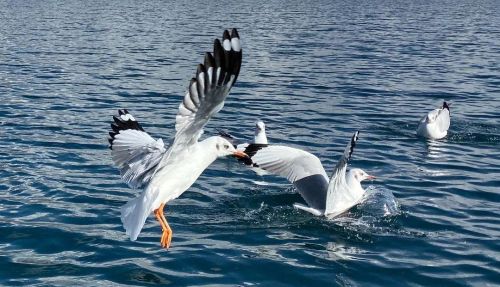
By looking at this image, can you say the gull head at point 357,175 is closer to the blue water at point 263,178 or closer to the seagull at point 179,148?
the blue water at point 263,178

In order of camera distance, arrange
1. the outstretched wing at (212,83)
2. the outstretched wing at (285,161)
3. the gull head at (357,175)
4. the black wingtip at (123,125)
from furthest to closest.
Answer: the gull head at (357,175) < the outstretched wing at (285,161) < the black wingtip at (123,125) < the outstretched wing at (212,83)

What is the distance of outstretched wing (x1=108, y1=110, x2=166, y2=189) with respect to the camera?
36.7 ft

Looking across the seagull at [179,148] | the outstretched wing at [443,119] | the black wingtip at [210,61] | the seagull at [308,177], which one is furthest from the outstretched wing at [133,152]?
the outstretched wing at [443,119]

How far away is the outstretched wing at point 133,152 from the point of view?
36.7ft

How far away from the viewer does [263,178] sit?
47.3ft

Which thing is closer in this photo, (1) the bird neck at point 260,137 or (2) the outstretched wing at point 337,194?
(2) the outstretched wing at point 337,194

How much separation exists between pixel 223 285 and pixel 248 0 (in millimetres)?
78727

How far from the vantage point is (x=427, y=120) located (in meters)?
17.8

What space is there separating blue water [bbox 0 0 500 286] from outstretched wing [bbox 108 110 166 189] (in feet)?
2.37

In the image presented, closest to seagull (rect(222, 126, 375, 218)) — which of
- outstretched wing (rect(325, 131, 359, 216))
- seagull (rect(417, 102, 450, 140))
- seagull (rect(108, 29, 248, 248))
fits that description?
outstretched wing (rect(325, 131, 359, 216))

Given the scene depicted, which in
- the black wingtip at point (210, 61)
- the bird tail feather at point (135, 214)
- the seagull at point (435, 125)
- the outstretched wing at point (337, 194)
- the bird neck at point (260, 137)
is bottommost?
the bird tail feather at point (135, 214)

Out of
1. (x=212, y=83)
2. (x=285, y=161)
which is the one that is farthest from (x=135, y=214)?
(x=285, y=161)

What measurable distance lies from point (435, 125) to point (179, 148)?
913 cm

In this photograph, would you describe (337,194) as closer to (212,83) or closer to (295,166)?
(295,166)
